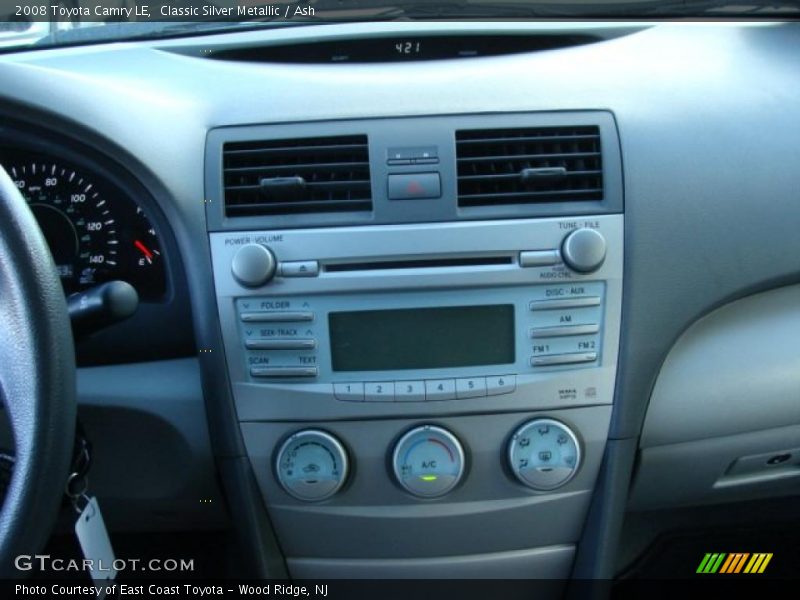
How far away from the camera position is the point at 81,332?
1.64 meters

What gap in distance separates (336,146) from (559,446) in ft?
2.46

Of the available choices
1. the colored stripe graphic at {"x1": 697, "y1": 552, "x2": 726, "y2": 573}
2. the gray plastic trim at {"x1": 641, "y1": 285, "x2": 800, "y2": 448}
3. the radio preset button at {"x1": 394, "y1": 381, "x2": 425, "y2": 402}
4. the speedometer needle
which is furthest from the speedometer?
the colored stripe graphic at {"x1": 697, "y1": 552, "x2": 726, "y2": 573}

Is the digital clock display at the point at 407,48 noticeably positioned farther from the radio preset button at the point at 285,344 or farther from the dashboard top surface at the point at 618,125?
the radio preset button at the point at 285,344

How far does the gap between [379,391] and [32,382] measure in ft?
2.34

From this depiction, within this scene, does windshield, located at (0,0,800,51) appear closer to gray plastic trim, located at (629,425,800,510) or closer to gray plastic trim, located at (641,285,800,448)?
gray plastic trim, located at (641,285,800,448)

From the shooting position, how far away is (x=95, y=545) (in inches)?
65.6

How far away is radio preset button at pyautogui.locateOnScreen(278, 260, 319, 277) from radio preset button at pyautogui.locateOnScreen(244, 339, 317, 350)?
0.43 ft

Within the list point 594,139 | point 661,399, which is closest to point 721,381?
point 661,399

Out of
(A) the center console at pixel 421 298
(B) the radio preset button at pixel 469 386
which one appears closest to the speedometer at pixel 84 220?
(A) the center console at pixel 421 298

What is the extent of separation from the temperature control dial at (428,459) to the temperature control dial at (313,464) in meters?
0.12

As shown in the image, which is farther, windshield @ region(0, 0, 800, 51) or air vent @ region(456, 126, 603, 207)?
windshield @ region(0, 0, 800, 51)

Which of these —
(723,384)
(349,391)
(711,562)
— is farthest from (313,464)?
(711,562)

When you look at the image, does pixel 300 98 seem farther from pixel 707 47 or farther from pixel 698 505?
pixel 698 505

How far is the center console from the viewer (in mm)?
1844
